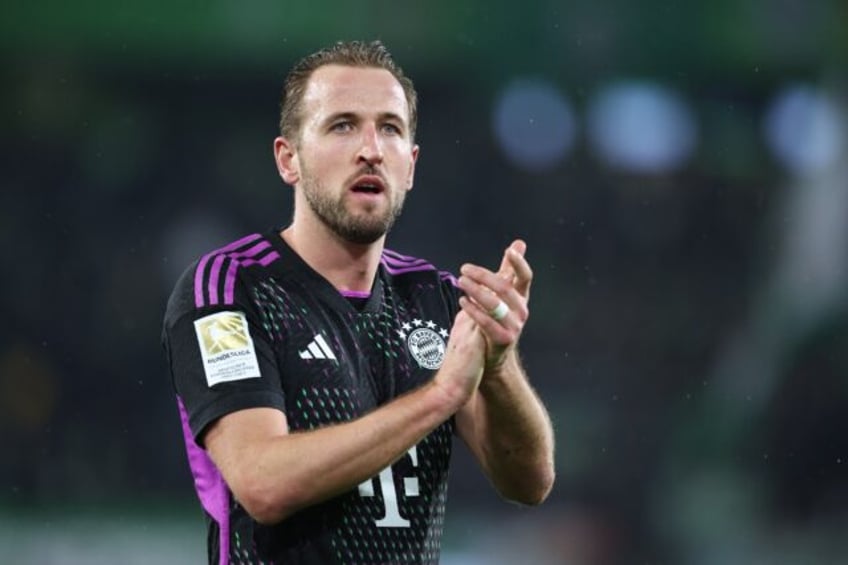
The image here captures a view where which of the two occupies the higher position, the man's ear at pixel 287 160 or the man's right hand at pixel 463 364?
the man's ear at pixel 287 160

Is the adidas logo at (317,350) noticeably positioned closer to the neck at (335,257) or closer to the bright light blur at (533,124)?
the neck at (335,257)

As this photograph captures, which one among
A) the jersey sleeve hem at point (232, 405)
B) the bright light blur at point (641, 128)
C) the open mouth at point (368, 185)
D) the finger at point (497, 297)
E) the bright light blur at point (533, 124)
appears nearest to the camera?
the finger at point (497, 297)

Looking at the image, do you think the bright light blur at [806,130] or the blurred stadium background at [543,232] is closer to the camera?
the blurred stadium background at [543,232]

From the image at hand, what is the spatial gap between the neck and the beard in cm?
2

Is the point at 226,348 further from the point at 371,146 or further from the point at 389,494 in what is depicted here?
the point at 371,146

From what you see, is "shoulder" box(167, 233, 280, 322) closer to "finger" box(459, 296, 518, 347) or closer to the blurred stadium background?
"finger" box(459, 296, 518, 347)

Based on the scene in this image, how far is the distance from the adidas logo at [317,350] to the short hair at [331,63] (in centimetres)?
53

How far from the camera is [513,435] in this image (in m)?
2.71

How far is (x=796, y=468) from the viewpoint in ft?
20.1

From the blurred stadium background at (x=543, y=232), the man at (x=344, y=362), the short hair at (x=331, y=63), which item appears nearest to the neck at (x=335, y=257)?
the man at (x=344, y=362)

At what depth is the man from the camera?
2336 millimetres

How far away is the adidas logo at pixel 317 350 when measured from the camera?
2605 millimetres

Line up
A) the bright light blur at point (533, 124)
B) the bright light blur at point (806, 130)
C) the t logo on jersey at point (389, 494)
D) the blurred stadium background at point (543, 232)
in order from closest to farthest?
the t logo on jersey at point (389, 494)
the blurred stadium background at point (543, 232)
the bright light blur at point (533, 124)
the bright light blur at point (806, 130)

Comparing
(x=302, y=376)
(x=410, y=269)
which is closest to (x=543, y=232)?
(x=410, y=269)
